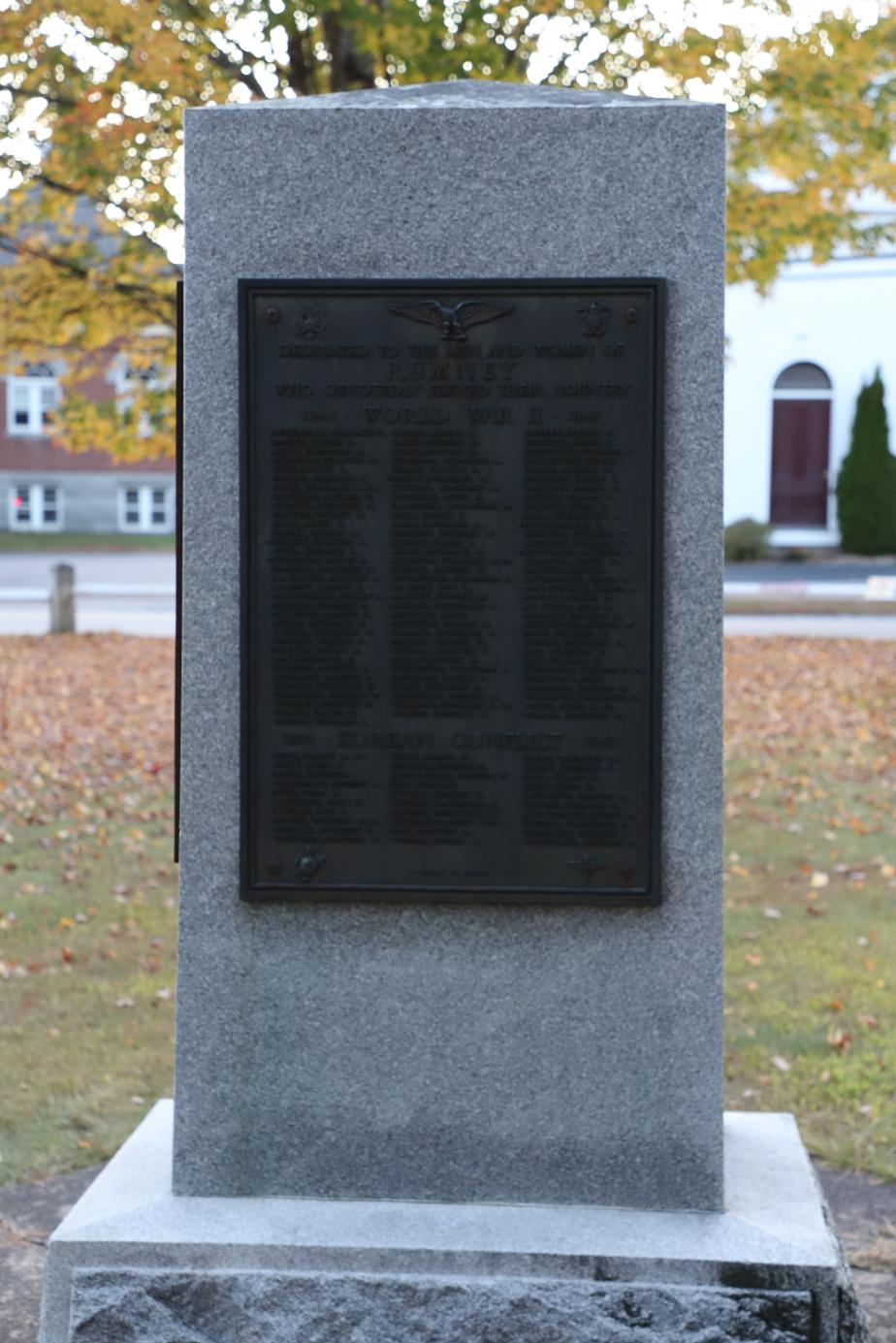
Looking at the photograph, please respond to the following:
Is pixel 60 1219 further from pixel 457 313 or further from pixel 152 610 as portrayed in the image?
pixel 152 610

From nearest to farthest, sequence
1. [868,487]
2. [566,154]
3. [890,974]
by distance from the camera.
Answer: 1. [566,154]
2. [890,974]
3. [868,487]

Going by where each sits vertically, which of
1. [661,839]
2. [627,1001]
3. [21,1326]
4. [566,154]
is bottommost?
[21,1326]

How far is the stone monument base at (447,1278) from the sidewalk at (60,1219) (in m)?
0.64

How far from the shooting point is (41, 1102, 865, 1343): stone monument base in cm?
346

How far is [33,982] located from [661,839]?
161 inches

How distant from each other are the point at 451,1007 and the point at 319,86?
29.4ft

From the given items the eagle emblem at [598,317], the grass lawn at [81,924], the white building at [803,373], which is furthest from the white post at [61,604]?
the eagle emblem at [598,317]

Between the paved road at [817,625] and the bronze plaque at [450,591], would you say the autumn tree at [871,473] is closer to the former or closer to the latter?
the paved road at [817,625]

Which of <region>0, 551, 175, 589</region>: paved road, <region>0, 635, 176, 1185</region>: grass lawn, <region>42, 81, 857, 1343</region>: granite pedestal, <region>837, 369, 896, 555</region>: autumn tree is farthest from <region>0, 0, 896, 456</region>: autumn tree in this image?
<region>837, 369, 896, 555</region>: autumn tree

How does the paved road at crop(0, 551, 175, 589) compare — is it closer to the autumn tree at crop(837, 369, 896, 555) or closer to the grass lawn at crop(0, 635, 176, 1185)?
the autumn tree at crop(837, 369, 896, 555)

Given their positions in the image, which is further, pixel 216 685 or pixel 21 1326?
pixel 21 1326

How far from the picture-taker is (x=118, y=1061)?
6.07 meters

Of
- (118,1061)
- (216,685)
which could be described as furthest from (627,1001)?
(118,1061)

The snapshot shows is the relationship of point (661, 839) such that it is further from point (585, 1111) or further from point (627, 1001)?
point (585, 1111)
